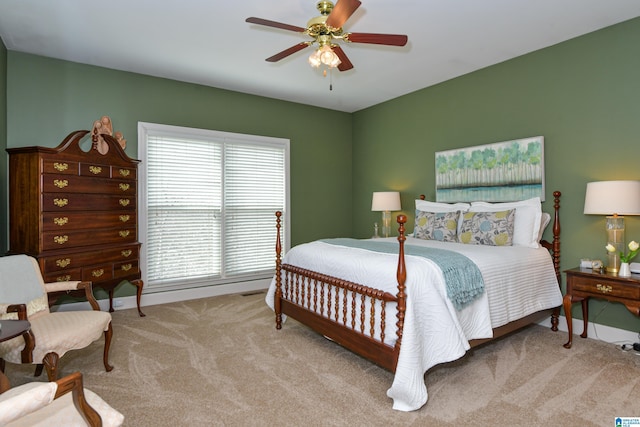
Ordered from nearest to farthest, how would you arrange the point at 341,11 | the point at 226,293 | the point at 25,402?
the point at 25,402, the point at 341,11, the point at 226,293

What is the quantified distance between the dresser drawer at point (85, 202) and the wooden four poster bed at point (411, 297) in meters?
1.75

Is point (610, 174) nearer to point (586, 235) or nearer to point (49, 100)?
point (586, 235)

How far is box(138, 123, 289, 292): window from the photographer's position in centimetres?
452

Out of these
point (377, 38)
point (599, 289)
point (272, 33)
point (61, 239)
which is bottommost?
point (599, 289)

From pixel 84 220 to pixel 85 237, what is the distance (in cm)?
16

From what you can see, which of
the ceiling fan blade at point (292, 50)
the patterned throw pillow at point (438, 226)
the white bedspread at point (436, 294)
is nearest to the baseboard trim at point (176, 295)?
the white bedspread at point (436, 294)

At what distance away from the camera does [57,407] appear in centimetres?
151

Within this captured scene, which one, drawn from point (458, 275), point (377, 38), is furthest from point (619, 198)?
point (377, 38)

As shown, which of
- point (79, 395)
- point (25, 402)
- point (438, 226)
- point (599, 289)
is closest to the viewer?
point (25, 402)

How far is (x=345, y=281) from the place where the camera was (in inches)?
111

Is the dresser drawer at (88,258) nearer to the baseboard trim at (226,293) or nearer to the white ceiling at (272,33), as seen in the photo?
the baseboard trim at (226,293)

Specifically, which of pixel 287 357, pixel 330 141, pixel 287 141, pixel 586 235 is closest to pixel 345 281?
pixel 287 357

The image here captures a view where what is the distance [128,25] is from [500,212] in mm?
3899

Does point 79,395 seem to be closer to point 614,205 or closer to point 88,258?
point 88,258
